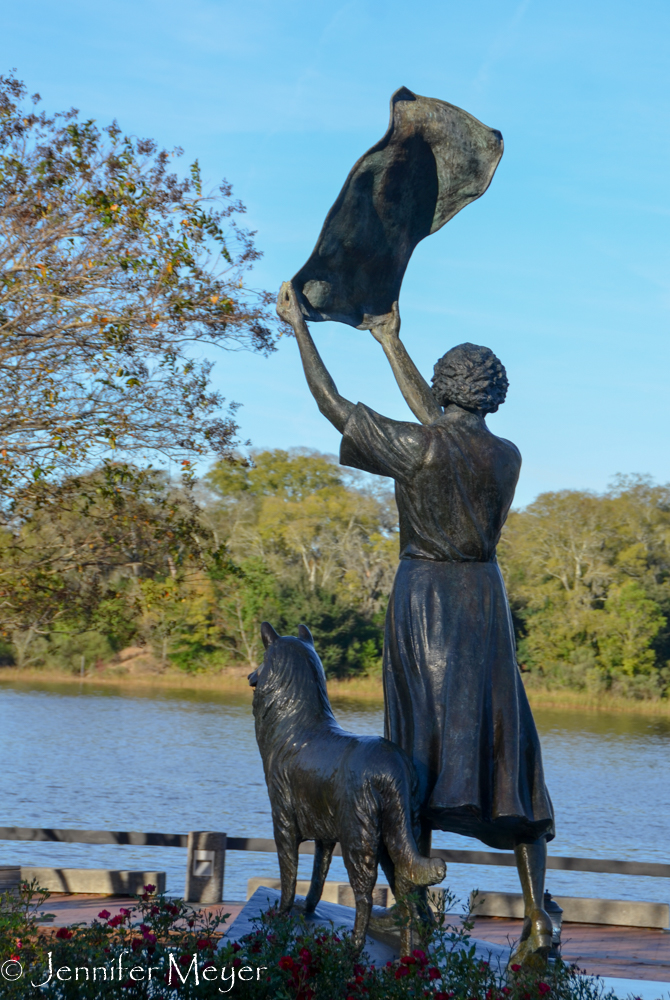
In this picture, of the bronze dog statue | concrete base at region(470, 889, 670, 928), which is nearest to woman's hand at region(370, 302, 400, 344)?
the bronze dog statue

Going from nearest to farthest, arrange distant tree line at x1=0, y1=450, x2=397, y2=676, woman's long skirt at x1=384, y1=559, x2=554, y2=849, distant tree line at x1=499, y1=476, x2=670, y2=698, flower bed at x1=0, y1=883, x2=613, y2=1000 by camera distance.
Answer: flower bed at x1=0, y1=883, x2=613, y2=1000 < woman's long skirt at x1=384, y1=559, x2=554, y2=849 < distant tree line at x1=0, y1=450, x2=397, y2=676 < distant tree line at x1=499, y1=476, x2=670, y2=698

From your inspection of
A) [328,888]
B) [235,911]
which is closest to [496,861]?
[328,888]

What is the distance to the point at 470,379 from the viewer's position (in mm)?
3686

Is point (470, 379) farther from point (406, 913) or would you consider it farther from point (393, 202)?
point (406, 913)

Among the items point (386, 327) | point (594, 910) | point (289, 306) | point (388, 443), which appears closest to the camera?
point (388, 443)

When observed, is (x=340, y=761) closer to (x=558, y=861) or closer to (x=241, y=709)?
(x=558, y=861)

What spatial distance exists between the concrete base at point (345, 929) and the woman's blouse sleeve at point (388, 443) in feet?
5.17

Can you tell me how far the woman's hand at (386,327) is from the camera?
4.27 metres

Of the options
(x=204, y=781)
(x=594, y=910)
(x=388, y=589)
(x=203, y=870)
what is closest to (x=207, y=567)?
(x=203, y=870)

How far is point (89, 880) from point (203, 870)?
0.79 m

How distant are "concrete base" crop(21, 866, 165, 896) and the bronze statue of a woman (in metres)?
3.96

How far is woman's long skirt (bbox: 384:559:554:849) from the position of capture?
3.45 m

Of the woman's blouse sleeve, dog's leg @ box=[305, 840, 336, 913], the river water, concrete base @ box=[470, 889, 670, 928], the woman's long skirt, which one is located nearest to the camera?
the woman's long skirt

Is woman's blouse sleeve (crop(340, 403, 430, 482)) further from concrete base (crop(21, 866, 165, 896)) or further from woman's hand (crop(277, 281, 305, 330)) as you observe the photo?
concrete base (crop(21, 866, 165, 896))
